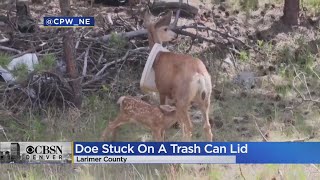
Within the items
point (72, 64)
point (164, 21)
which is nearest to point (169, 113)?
point (164, 21)

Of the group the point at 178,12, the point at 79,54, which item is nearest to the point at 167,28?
the point at 178,12

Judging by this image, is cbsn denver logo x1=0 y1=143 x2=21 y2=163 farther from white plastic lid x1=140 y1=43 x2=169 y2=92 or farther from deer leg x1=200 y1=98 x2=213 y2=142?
deer leg x1=200 y1=98 x2=213 y2=142

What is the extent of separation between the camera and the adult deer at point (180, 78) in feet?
19.3

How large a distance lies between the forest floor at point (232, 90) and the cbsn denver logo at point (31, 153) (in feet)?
0.14

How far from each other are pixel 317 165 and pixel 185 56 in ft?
2.90

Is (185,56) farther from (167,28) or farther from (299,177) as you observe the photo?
(299,177)

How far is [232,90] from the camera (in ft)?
19.7

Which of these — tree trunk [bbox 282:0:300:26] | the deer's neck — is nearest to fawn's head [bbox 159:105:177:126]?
the deer's neck

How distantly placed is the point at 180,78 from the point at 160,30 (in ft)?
0.94

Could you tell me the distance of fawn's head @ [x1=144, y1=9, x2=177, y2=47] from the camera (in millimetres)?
5977

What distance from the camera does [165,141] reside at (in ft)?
19.4

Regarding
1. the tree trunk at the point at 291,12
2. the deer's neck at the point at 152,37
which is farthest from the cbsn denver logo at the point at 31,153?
the tree trunk at the point at 291,12

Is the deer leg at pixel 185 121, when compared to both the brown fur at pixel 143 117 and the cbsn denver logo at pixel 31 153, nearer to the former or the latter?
the brown fur at pixel 143 117

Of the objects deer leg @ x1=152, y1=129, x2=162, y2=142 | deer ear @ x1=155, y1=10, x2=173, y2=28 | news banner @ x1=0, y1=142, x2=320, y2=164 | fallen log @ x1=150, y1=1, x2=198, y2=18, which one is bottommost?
news banner @ x1=0, y1=142, x2=320, y2=164
